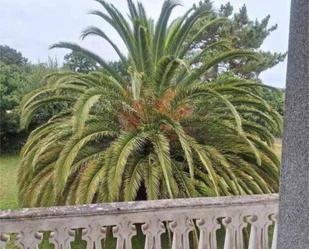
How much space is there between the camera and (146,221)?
1.87 metres

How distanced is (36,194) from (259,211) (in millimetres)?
3463

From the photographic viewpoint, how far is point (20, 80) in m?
12.1

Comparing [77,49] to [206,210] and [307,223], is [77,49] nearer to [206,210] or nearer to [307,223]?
[206,210]

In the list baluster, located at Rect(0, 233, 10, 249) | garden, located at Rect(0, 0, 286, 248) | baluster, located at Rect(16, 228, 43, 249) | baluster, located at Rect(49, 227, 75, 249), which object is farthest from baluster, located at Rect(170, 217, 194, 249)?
garden, located at Rect(0, 0, 286, 248)

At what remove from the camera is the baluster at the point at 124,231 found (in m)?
1.84

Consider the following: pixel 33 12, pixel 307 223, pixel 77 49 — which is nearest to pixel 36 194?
pixel 77 49

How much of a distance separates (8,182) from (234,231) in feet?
26.5

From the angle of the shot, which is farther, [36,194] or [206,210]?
[36,194]

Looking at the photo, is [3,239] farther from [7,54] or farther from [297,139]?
[7,54]

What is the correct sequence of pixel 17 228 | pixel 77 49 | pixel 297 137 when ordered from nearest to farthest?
pixel 297 137 → pixel 17 228 → pixel 77 49

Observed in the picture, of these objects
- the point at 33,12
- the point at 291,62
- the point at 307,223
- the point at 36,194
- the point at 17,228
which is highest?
the point at 33,12

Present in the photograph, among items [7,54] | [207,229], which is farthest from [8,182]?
[207,229]

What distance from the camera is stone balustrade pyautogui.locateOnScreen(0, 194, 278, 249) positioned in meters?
1.74

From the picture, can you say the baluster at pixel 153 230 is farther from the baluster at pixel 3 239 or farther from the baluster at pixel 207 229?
the baluster at pixel 3 239
